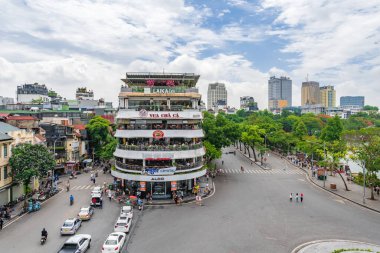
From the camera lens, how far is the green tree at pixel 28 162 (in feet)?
124

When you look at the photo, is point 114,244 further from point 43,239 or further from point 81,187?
point 81,187

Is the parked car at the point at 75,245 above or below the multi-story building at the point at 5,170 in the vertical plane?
below

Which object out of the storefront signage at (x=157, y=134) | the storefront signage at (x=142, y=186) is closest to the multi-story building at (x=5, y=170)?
the storefront signage at (x=142, y=186)

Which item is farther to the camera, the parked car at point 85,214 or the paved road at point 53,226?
the parked car at point 85,214

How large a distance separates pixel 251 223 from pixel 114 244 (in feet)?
47.1

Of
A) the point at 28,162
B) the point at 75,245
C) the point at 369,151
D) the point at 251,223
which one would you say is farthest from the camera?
the point at 369,151

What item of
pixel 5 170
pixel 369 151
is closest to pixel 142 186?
pixel 5 170

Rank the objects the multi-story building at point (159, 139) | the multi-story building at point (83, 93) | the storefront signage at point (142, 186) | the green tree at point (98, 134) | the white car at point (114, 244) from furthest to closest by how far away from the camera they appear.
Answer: the multi-story building at point (83, 93) < the green tree at point (98, 134) < the multi-story building at point (159, 139) < the storefront signage at point (142, 186) < the white car at point (114, 244)

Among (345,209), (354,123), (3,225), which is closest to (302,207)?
(345,209)

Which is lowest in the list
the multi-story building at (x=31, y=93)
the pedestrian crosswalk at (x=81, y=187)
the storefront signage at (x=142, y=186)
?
the pedestrian crosswalk at (x=81, y=187)

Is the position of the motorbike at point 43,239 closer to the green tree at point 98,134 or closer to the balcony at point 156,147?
the balcony at point 156,147

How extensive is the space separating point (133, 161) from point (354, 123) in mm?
103050

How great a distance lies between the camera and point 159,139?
44750mm

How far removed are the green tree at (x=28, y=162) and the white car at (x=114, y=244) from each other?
19.3 meters
